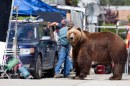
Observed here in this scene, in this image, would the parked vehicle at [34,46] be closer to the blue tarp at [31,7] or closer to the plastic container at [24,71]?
the plastic container at [24,71]

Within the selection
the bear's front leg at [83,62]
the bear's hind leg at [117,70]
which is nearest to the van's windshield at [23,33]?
the bear's front leg at [83,62]

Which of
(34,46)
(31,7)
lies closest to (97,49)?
(34,46)

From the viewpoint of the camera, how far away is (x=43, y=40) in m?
18.8

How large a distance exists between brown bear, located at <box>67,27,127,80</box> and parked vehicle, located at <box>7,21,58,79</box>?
5.01 ft

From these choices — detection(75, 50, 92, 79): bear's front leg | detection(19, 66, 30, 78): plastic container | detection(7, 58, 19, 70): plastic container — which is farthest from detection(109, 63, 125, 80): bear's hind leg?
detection(7, 58, 19, 70): plastic container

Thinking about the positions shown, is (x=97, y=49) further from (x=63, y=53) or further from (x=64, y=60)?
(x=64, y=60)

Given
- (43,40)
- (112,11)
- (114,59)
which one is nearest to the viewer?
(114,59)

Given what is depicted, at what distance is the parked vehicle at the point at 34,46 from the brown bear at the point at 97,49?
1.53 metres

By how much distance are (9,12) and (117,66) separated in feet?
12.0

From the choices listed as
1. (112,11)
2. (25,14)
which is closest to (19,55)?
(25,14)

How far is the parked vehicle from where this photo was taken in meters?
18.0

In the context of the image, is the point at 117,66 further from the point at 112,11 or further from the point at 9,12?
the point at 112,11

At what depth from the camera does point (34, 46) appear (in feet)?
59.3

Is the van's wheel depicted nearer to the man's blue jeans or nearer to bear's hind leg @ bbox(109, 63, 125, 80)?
the man's blue jeans
